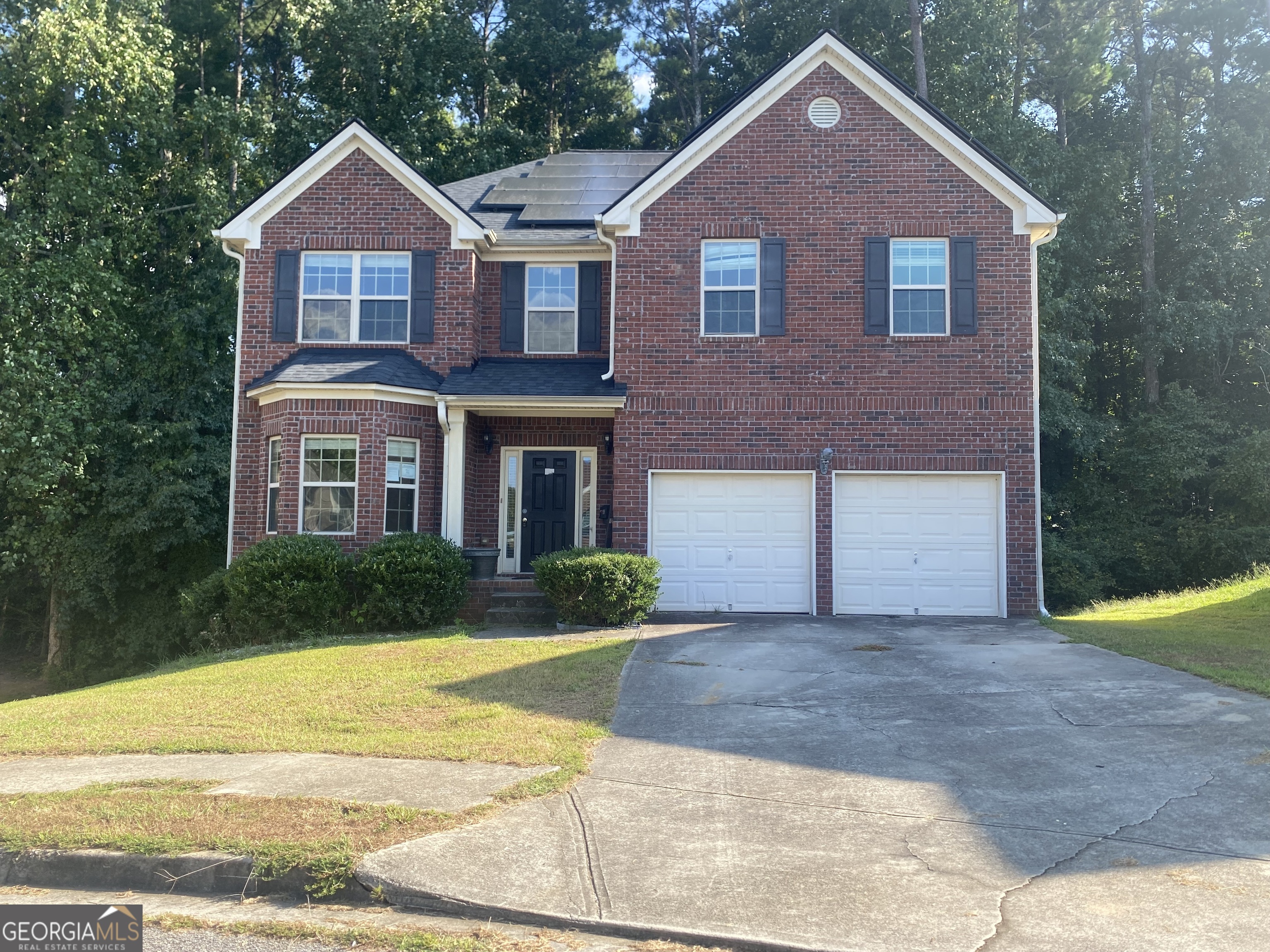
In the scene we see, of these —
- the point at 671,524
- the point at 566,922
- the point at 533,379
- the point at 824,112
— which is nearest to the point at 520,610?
the point at 671,524

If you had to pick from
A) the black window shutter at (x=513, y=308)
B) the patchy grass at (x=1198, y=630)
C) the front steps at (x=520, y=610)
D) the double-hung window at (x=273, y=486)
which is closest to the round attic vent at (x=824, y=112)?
the black window shutter at (x=513, y=308)

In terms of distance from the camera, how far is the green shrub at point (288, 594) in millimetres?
13836

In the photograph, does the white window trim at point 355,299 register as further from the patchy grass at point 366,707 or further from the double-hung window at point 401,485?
the patchy grass at point 366,707

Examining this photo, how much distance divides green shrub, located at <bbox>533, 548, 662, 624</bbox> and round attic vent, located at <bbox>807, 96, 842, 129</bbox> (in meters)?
7.35

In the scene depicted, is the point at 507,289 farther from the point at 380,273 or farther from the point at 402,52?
the point at 402,52

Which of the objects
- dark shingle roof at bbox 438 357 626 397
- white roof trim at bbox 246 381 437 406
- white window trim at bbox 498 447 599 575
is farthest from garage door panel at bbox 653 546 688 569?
white roof trim at bbox 246 381 437 406

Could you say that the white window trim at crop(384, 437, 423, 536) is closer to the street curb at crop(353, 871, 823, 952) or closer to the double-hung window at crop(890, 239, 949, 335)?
the double-hung window at crop(890, 239, 949, 335)

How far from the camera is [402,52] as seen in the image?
94.7 ft

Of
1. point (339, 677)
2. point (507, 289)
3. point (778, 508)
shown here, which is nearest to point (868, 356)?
point (778, 508)

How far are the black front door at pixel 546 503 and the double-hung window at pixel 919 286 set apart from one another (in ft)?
18.9

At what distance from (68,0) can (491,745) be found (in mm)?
20662

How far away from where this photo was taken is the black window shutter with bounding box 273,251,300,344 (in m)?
16.4

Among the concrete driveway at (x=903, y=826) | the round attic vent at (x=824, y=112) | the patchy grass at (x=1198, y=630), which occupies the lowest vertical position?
the concrete driveway at (x=903, y=826)

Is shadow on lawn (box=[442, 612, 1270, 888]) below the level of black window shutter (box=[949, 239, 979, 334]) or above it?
below
